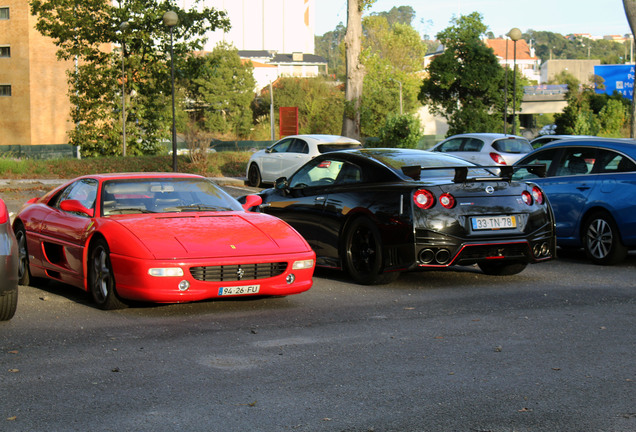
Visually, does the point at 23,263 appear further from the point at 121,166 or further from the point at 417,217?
the point at 121,166

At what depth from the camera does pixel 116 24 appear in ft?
115

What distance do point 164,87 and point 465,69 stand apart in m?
12.5

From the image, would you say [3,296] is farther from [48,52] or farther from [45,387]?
[48,52]

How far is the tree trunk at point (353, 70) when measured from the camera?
1297 inches

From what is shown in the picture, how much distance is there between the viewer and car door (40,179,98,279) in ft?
28.7

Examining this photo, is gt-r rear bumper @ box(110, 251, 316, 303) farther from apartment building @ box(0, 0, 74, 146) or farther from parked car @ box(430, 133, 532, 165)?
apartment building @ box(0, 0, 74, 146)

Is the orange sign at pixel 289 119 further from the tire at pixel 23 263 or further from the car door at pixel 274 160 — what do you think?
the tire at pixel 23 263

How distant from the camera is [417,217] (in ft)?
30.5

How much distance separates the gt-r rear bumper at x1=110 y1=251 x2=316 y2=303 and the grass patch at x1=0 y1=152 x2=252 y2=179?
23950 mm

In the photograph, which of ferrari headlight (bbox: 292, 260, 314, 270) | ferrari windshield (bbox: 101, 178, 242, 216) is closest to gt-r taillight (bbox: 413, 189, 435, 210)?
ferrari headlight (bbox: 292, 260, 314, 270)

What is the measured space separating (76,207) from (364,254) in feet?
10.2

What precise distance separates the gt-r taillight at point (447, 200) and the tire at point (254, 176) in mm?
17877

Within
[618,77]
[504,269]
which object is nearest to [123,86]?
[504,269]

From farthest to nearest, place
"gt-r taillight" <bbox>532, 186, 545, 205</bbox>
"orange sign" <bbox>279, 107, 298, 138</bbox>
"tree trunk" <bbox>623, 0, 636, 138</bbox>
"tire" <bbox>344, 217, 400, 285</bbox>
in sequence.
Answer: "orange sign" <bbox>279, 107, 298, 138</bbox> → "tree trunk" <bbox>623, 0, 636, 138</bbox> → "gt-r taillight" <bbox>532, 186, 545, 205</bbox> → "tire" <bbox>344, 217, 400, 285</bbox>
